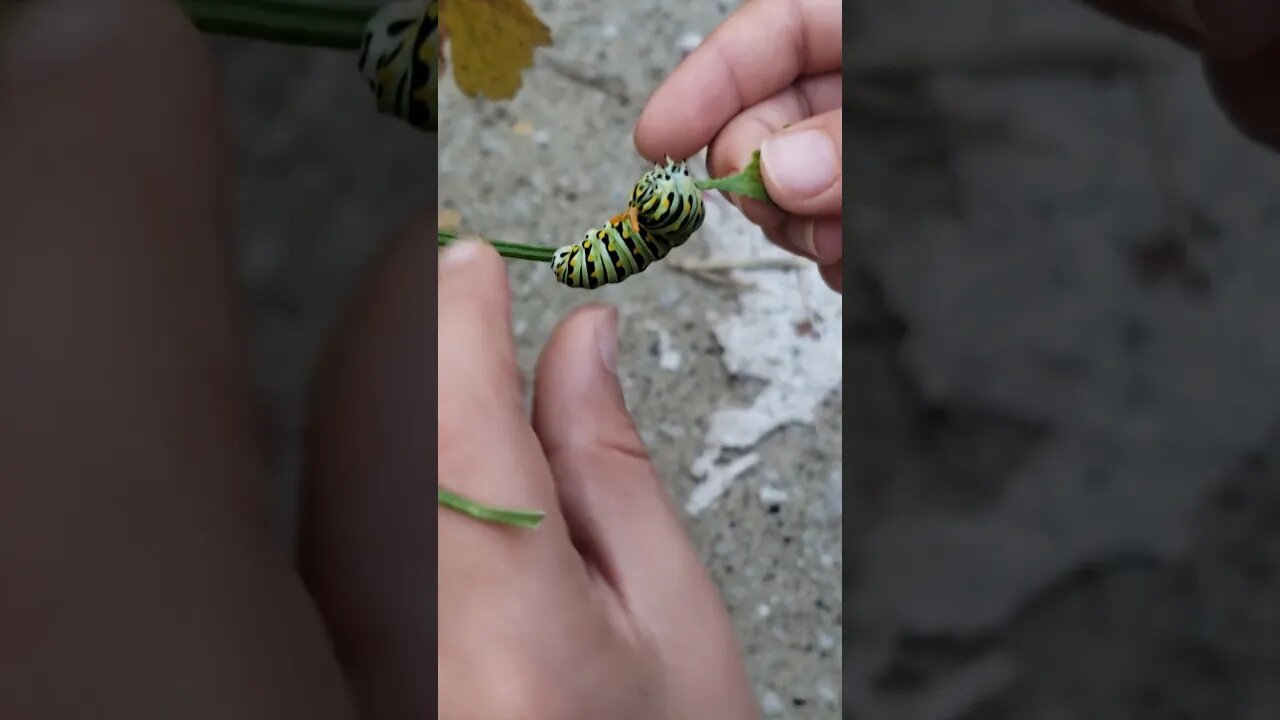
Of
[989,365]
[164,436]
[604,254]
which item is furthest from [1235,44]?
[164,436]

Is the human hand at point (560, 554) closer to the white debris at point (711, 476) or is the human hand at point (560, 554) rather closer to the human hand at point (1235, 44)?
the white debris at point (711, 476)

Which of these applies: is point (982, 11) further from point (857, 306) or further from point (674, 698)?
point (674, 698)

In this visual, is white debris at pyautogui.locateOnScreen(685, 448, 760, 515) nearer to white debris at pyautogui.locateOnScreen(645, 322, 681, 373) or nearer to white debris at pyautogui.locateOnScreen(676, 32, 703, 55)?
white debris at pyautogui.locateOnScreen(645, 322, 681, 373)

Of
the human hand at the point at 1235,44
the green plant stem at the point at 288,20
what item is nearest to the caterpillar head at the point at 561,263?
the green plant stem at the point at 288,20

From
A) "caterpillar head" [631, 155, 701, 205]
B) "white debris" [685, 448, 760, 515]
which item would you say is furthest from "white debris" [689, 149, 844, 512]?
"caterpillar head" [631, 155, 701, 205]

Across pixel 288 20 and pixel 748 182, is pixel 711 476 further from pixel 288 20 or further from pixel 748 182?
pixel 288 20

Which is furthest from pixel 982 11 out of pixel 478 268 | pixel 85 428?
pixel 85 428
